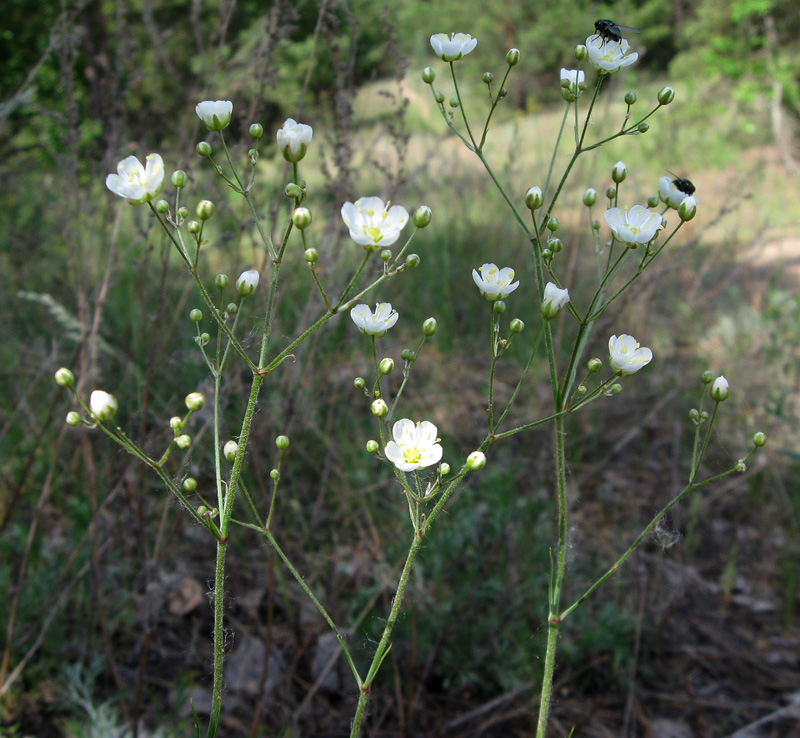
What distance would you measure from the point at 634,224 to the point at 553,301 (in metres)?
0.27

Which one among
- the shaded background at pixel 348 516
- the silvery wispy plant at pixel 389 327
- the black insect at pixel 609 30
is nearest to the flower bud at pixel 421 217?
the silvery wispy plant at pixel 389 327

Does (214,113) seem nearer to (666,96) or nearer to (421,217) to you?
(421,217)

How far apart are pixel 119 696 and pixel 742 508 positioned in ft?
8.27

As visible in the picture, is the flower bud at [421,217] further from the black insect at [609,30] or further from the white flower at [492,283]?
the black insect at [609,30]

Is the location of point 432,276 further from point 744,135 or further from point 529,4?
point 529,4

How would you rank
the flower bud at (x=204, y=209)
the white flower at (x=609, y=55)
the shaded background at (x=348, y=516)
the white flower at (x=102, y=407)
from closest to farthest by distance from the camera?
the white flower at (x=102, y=407) < the flower bud at (x=204, y=209) < the white flower at (x=609, y=55) < the shaded background at (x=348, y=516)

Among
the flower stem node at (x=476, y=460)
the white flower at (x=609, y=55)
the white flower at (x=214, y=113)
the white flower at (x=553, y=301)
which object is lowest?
the flower stem node at (x=476, y=460)

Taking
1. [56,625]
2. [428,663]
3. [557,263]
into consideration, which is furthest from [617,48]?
[557,263]

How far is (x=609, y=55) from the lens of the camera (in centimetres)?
113

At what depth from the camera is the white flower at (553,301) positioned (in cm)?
97

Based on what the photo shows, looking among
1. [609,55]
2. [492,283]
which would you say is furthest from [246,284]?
[609,55]

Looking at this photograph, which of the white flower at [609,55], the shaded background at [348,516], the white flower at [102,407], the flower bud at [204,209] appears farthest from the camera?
the shaded background at [348,516]

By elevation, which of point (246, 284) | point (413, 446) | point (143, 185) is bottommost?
point (413, 446)

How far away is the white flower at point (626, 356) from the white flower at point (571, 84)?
1.32 feet
